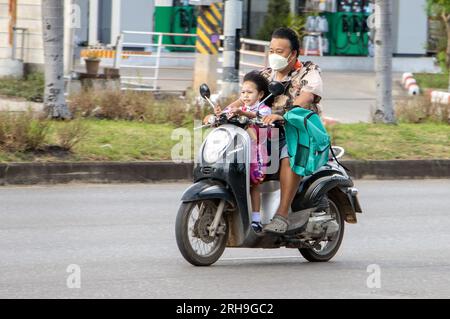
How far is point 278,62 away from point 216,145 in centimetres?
88

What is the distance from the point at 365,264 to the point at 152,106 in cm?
896

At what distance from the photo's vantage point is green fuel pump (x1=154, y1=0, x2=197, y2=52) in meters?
32.4

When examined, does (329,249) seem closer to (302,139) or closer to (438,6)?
(302,139)

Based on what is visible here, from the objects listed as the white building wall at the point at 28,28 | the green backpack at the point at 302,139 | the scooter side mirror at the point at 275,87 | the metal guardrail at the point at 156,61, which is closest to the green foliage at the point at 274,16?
the metal guardrail at the point at 156,61

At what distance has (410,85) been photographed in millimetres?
29375

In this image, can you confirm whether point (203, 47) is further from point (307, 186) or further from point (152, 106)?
point (307, 186)

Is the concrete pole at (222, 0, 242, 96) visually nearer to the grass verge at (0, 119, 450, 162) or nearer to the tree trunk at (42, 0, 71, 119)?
the grass verge at (0, 119, 450, 162)

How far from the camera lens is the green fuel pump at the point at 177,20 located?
32.4 metres

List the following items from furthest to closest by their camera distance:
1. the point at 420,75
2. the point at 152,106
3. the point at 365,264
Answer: the point at 420,75, the point at 152,106, the point at 365,264

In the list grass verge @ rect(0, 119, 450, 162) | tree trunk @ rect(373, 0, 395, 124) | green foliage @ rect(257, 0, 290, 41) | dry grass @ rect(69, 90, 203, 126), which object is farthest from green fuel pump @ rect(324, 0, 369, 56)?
dry grass @ rect(69, 90, 203, 126)

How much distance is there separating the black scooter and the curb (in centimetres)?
555

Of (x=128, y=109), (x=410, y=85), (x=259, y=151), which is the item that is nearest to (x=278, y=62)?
(x=259, y=151)
